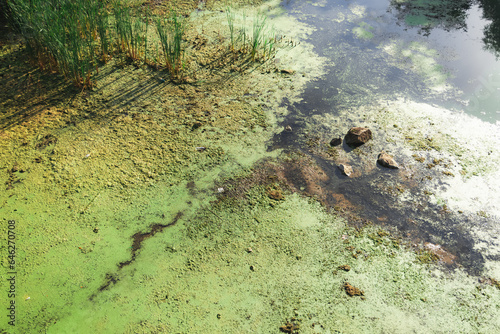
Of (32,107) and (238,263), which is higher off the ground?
(32,107)

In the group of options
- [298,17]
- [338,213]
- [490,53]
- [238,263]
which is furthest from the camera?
[298,17]

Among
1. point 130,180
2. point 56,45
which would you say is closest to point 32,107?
point 56,45

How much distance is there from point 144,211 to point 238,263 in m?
0.76

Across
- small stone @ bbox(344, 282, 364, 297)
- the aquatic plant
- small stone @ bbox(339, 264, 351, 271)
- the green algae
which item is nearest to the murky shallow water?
the green algae

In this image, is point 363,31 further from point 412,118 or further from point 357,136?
point 357,136

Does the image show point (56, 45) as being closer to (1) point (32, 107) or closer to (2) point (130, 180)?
(1) point (32, 107)

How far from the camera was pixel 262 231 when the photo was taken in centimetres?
225

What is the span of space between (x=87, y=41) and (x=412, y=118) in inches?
127

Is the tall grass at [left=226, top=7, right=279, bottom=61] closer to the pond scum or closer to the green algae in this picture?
the pond scum

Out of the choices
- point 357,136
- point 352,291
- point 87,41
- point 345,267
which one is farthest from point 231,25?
point 352,291

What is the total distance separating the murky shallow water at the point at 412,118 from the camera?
2.44 m

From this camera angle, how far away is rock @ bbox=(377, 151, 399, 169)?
271 centimetres

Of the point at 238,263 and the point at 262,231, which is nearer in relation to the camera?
the point at 238,263

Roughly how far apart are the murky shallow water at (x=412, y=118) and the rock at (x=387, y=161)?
5 cm
